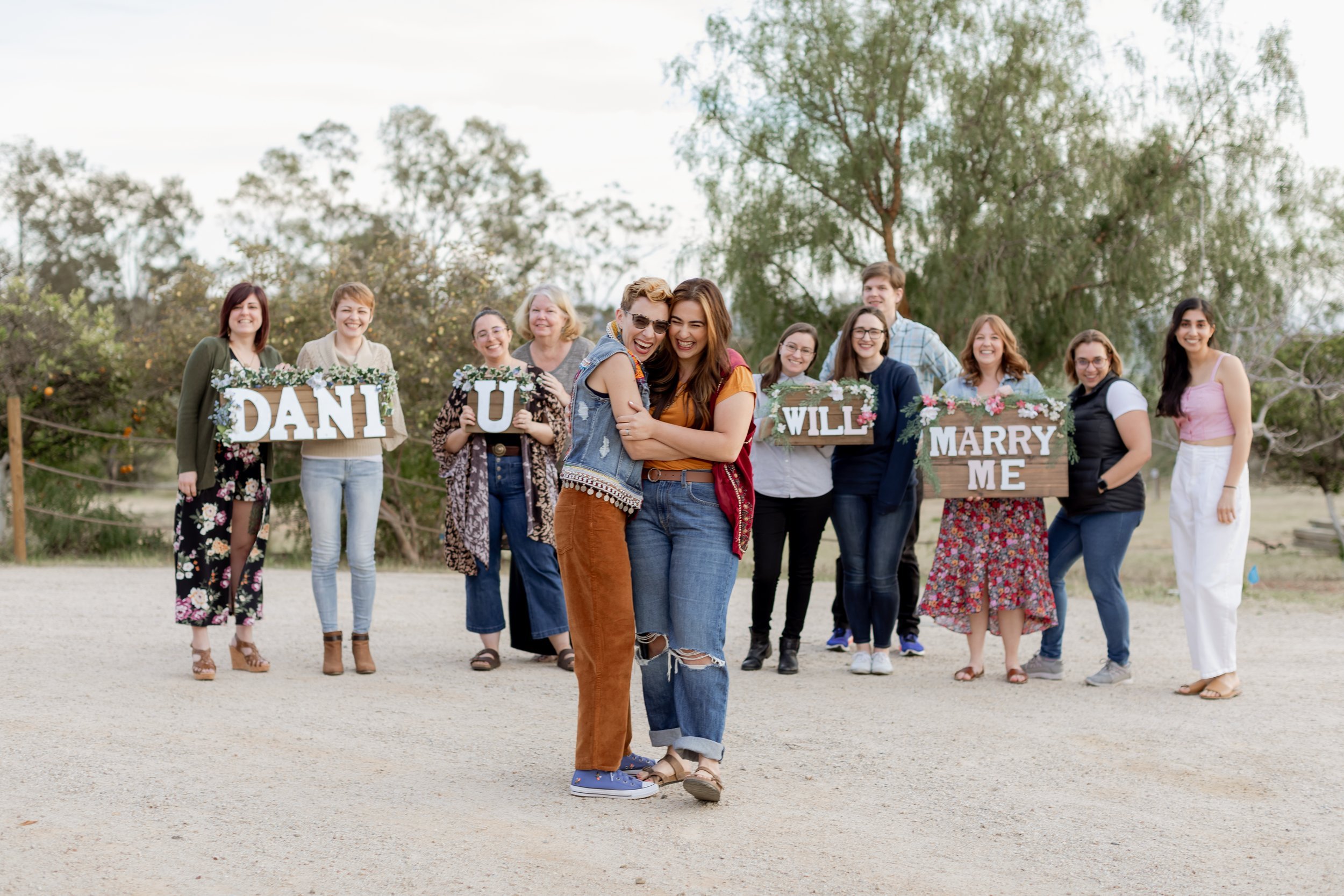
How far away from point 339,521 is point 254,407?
756 mm

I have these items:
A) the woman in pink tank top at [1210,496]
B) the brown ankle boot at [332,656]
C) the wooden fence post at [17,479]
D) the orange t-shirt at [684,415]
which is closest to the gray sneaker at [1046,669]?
the woman in pink tank top at [1210,496]

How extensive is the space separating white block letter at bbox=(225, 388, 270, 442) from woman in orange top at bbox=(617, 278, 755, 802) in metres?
2.86

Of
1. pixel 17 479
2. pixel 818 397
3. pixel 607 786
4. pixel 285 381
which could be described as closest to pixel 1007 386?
pixel 818 397

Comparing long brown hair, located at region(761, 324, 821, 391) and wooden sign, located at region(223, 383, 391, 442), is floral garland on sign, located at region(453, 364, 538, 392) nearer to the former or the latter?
wooden sign, located at region(223, 383, 391, 442)

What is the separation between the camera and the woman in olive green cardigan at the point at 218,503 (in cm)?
627

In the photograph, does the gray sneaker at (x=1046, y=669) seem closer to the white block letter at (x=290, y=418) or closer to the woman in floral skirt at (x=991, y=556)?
the woman in floral skirt at (x=991, y=556)

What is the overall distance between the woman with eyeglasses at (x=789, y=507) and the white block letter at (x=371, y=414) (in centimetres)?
210

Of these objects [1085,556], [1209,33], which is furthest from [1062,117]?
[1085,556]

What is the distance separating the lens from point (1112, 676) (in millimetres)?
6516

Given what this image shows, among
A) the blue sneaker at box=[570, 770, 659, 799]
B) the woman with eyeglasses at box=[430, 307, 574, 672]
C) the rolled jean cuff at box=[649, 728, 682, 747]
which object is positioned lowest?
the blue sneaker at box=[570, 770, 659, 799]

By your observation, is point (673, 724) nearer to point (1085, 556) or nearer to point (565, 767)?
point (565, 767)

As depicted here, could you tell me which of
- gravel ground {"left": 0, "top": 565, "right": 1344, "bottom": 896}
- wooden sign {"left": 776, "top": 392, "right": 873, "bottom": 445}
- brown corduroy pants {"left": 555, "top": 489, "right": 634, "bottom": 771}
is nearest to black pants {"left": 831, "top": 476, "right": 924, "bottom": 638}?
gravel ground {"left": 0, "top": 565, "right": 1344, "bottom": 896}

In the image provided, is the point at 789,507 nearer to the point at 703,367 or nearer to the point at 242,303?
the point at 703,367

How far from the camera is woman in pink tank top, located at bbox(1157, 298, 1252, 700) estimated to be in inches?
242
